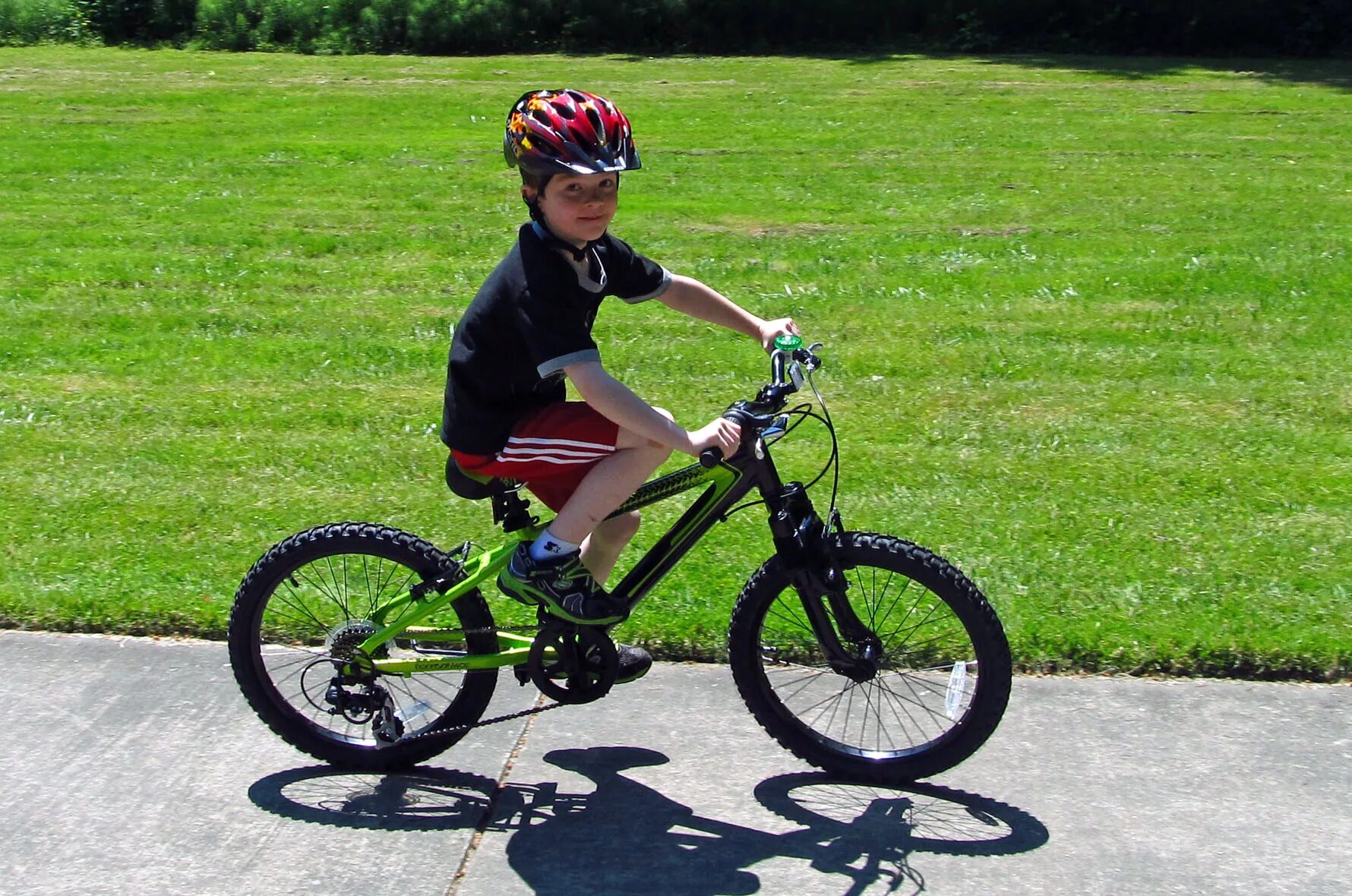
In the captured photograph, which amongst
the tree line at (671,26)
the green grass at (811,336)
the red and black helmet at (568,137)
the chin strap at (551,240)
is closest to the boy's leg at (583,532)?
the chin strap at (551,240)

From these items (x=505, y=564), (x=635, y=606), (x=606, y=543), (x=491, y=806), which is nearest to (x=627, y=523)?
(x=606, y=543)

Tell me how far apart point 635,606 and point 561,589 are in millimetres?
263

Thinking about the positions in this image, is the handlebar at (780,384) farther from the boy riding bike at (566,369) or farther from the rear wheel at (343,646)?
the rear wheel at (343,646)

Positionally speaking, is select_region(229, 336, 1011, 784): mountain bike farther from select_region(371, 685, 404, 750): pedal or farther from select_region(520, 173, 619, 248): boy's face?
select_region(520, 173, 619, 248): boy's face

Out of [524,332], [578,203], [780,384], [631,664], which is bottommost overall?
[631,664]

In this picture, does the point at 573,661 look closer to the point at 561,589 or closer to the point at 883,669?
the point at 561,589

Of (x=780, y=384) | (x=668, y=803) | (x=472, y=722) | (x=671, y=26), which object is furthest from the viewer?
(x=671, y=26)

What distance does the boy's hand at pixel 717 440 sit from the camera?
3.79 m

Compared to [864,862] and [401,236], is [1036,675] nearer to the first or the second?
[864,862]

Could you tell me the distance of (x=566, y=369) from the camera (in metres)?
3.79

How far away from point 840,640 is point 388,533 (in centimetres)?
125

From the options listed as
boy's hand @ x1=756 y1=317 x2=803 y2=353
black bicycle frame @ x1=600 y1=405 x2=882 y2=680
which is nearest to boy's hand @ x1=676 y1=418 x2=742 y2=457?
black bicycle frame @ x1=600 y1=405 x2=882 y2=680

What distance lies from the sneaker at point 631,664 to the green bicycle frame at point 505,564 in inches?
8.3

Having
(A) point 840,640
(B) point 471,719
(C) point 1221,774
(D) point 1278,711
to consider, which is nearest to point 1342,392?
(D) point 1278,711
